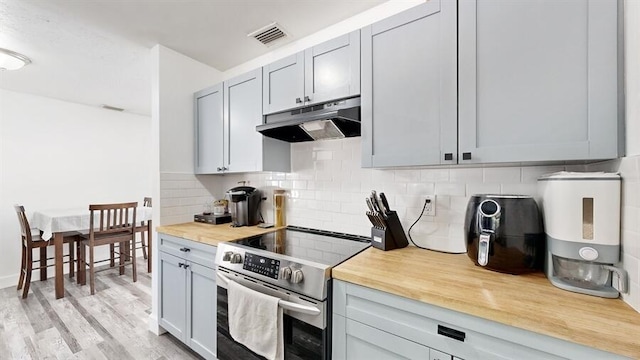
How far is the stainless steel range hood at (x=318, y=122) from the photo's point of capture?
1.45 metres

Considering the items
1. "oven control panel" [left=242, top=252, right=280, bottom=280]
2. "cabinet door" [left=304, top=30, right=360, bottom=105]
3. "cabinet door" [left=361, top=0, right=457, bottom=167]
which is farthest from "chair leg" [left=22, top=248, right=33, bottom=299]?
"cabinet door" [left=361, top=0, right=457, bottom=167]

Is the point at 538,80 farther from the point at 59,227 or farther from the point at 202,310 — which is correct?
the point at 59,227

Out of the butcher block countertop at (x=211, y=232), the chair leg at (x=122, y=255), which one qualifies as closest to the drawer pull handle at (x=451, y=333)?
the butcher block countertop at (x=211, y=232)

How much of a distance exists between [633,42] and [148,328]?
11.3ft

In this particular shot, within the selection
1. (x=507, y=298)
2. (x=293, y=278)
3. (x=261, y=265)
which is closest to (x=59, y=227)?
(x=261, y=265)

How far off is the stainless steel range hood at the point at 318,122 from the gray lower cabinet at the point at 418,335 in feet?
2.96

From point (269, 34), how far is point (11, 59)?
→ 2.30 metres

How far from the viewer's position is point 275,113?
1843 mm

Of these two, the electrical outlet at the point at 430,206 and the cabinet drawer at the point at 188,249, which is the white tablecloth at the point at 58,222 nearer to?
the cabinet drawer at the point at 188,249

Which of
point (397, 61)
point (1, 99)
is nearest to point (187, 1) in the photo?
point (397, 61)

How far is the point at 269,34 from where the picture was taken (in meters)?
2.02

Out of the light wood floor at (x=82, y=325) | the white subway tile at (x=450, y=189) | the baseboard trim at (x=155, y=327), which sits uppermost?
the white subway tile at (x=450, y=189)

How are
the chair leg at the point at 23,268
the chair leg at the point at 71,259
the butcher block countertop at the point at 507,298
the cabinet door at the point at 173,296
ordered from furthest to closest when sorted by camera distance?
the chair leg at the point at 71,259
the chair leg at the point at 23,268
the cabinet door at the point at 173,296
the butcher block countertop at the point at 507,298

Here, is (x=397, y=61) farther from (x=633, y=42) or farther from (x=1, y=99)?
(x=1, y=99)
